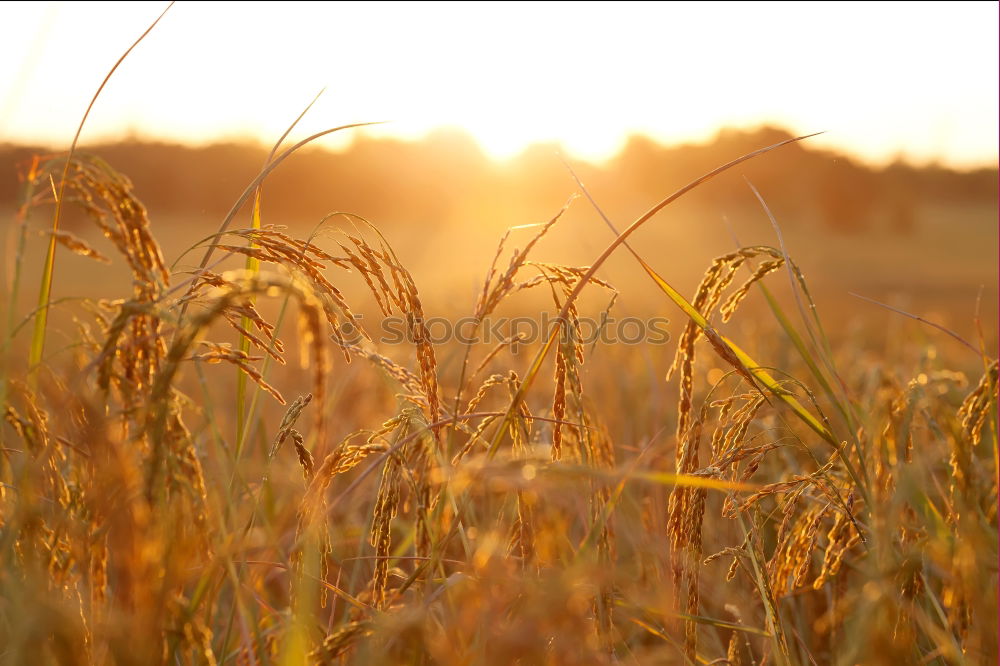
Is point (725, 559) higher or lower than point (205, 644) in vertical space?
lower

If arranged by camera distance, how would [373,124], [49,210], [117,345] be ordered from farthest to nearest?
[49,210], [373,124], [117,345]

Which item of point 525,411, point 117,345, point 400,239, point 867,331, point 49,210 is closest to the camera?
point 117,345

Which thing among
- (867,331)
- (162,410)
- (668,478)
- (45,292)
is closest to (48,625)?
(162,410)

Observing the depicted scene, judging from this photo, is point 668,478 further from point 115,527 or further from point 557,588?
point 115,527

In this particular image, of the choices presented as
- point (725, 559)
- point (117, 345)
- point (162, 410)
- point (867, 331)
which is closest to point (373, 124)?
Result: point (117, 345)

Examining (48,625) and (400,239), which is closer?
(48,625)

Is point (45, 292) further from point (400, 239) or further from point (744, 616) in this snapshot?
point (400, 239)

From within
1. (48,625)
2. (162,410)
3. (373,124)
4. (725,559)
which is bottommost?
(725,559)

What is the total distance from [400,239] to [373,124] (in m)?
13.7

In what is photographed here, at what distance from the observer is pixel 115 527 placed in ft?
2.20

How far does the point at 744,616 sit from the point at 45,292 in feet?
4.82

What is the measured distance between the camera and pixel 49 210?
161cm

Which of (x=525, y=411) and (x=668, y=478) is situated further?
(x=525, y=411)

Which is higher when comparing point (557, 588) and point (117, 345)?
point (117, 345)
